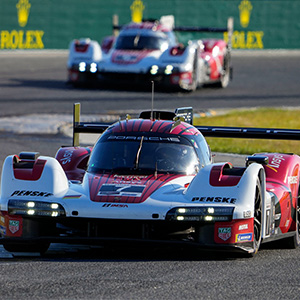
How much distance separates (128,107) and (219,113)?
201 cm

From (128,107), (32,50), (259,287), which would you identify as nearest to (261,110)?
(128,107)

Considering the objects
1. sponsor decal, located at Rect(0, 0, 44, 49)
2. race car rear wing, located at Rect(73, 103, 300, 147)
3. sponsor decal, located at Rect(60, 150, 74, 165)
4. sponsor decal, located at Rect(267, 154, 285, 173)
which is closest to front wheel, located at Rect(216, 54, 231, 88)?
sponsor decal, located at Rect(0, 0, 44, 49)

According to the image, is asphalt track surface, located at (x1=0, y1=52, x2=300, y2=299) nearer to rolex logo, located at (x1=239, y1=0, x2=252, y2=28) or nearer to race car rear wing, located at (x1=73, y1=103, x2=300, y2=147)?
race car rear wing, located at (x1=73, y1=103, x2=300, y2=147)

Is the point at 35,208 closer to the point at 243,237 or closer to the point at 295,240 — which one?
the point at 243,237

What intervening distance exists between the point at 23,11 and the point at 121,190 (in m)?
30.1

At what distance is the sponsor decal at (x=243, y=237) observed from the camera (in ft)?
25.3

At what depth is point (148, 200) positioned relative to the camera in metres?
7.78

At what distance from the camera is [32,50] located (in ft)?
123

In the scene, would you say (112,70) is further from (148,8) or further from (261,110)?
(148,8)

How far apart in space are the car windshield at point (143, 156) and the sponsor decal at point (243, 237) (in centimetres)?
123

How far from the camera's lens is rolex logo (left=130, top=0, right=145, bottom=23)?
3903 cm

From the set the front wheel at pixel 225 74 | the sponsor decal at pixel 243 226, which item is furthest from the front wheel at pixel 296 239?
the front wheel at pixel 225 74

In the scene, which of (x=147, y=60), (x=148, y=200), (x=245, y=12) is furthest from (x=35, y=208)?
(x=245, y=12)

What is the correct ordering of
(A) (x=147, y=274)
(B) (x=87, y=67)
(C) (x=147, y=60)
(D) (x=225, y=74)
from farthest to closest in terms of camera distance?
(D) (x=225, y=74), (B) (x=87, y=67), (C) (x=147, y=60), (A) (x=147, y=274)
